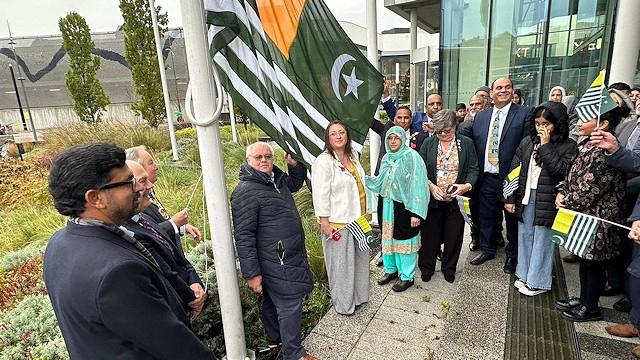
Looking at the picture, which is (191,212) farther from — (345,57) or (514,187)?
(514,187)

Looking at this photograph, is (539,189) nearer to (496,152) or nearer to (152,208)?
(496,152)

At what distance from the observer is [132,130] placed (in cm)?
1070

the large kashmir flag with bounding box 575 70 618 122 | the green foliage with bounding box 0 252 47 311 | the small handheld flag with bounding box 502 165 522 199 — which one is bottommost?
the green foliage with bounding box 0 252 47 311

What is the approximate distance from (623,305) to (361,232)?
2.38 m

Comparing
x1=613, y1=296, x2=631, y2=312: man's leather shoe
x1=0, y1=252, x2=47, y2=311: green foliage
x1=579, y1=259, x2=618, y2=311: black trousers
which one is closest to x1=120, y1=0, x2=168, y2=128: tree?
x1=0, y1=252, x2=47, y2=311: green foliage

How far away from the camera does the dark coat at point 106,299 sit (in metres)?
1.23

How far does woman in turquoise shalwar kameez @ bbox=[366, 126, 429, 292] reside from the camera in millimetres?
3525

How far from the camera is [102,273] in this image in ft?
4.00

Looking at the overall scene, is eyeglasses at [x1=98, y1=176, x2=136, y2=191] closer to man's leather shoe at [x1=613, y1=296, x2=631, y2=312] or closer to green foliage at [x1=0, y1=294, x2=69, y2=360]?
green foliage at [x1=0, y1=294, x2=69, y2=360]

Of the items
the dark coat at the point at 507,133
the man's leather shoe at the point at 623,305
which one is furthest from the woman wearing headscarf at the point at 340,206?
the man's leather shoe at the point at 623,305

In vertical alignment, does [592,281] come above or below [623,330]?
above

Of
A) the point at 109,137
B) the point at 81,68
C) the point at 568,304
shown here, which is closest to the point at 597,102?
the point at 568,304

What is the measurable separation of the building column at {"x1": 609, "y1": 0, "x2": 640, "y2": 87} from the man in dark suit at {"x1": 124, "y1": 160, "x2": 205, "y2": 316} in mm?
6337

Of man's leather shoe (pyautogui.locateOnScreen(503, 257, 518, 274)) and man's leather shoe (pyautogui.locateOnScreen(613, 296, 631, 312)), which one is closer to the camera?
man's leather shoe (pyautogui.locateOnScreen(613, 296, 631, 312))
